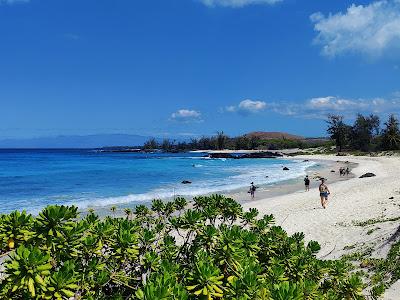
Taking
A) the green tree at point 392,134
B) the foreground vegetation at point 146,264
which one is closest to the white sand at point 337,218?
the foreground vegetation at point 146,264

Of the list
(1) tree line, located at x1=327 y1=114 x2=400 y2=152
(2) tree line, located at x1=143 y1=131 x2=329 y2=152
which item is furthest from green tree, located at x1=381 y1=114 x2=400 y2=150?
(2) tree line, located at x1=143 y1=131 x2=329 y2=152

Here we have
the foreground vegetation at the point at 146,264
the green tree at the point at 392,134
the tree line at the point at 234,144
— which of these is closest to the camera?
the foreground vegetation at the point at 146,264

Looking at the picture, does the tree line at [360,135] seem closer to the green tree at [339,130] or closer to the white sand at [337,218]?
the green tree at [339,130]

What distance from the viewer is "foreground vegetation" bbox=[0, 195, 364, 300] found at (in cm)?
296

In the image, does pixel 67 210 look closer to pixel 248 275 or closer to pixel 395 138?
pixel 248 275

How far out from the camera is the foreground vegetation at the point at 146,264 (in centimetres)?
296

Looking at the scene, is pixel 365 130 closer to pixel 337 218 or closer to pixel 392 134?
pixel 392 134

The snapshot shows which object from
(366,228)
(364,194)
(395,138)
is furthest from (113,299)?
(395,138)

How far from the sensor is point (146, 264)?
12.7 ft

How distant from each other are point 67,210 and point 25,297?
30.6 inches

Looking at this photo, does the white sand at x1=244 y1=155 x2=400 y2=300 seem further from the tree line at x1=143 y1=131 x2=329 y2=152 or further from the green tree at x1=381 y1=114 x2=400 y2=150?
the tree line at x1=143 y1=131 x2=329 y2=152

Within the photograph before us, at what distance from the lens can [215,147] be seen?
17825 cm

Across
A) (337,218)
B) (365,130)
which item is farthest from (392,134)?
(337,218)

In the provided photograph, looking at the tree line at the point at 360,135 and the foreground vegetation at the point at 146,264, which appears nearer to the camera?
the foreground vegetation at the point at 146,264
